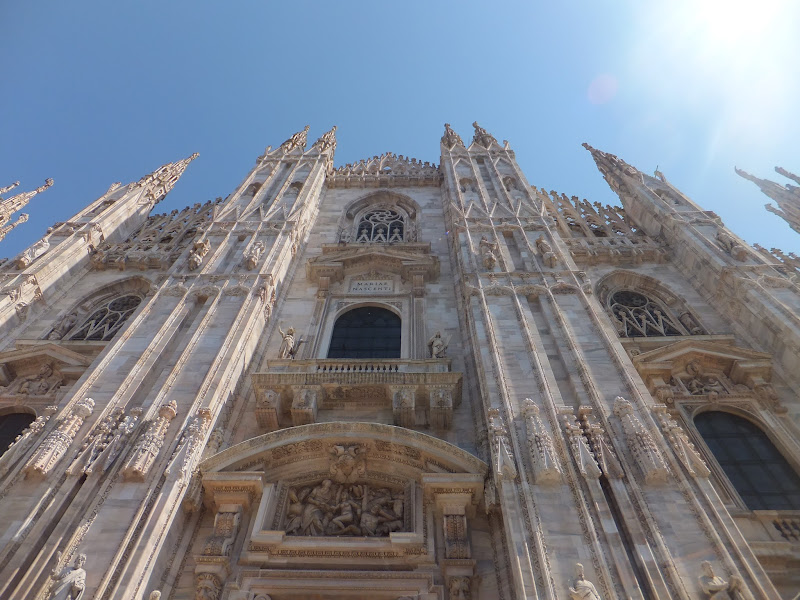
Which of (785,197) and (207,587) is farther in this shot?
(785,197)

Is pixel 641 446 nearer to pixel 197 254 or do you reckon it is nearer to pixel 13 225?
pixel 197 254

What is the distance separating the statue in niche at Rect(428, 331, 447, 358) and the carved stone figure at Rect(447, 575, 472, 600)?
516cm

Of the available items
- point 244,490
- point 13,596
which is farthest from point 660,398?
point 13,596

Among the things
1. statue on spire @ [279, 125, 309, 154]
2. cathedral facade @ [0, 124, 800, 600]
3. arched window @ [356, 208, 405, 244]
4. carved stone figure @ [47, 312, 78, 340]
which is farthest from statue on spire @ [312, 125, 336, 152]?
carved stone figure @ [47, 312, 78, 340]

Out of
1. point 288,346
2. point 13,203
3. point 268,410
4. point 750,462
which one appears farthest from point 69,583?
point 13,203

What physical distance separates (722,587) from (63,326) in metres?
15.5

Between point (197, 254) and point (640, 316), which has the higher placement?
point (197, 254)

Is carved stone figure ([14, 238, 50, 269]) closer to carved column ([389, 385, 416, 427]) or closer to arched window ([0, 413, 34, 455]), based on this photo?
arched window ([0, 413, 34, 455])

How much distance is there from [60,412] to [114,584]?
376 cm

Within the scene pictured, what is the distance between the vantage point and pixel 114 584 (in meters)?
7.29

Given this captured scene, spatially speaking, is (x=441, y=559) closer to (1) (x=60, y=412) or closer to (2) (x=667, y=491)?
(2) (x=667, y=491)

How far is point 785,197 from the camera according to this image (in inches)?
731

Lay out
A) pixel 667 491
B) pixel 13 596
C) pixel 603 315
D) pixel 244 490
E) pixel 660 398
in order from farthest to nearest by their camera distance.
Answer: pixel 603 315 → pixel 660 398 → pixel 244 490 → pixel 667 491 → pixel 13 596

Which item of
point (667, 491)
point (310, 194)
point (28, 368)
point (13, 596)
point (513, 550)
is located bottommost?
point (13, 596)
